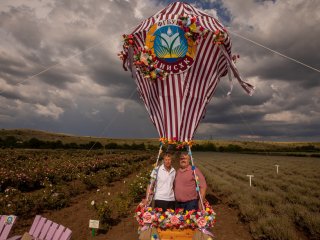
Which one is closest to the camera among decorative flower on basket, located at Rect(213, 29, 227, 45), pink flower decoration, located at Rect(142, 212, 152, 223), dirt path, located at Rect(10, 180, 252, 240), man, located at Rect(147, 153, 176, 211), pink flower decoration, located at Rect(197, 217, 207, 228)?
pink flower decoration, located at Rect(197, 217, 207, 228)

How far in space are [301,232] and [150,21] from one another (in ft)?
22.7

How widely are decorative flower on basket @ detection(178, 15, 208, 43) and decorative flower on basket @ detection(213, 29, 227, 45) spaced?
18 cm

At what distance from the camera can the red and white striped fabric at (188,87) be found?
17.2 feet

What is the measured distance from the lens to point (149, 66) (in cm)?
527

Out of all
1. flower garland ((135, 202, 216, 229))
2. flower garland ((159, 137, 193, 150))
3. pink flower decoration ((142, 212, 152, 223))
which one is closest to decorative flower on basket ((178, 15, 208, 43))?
flower garland ((159, 137, 193, 150))

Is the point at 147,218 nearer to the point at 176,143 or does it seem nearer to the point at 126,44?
the point at 176,143

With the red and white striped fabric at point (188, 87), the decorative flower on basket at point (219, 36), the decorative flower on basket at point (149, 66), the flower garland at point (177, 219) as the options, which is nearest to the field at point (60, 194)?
the flower garland at point (177, 219)

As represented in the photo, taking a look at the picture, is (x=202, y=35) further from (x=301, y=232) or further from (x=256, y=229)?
(x=301, y=232)

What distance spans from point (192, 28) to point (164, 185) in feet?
9.26

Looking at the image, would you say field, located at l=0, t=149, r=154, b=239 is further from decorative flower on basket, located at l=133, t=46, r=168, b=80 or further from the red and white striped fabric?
decorative flower on basket, located at l=133, t=46, r=168, b=80

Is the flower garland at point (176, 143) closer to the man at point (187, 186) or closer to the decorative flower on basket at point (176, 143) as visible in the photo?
the decorative flower on basket at point (176, 143)

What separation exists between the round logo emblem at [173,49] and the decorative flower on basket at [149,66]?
0.09 m

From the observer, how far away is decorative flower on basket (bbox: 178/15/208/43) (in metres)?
5.06

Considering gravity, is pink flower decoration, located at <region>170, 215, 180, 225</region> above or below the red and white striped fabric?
below
